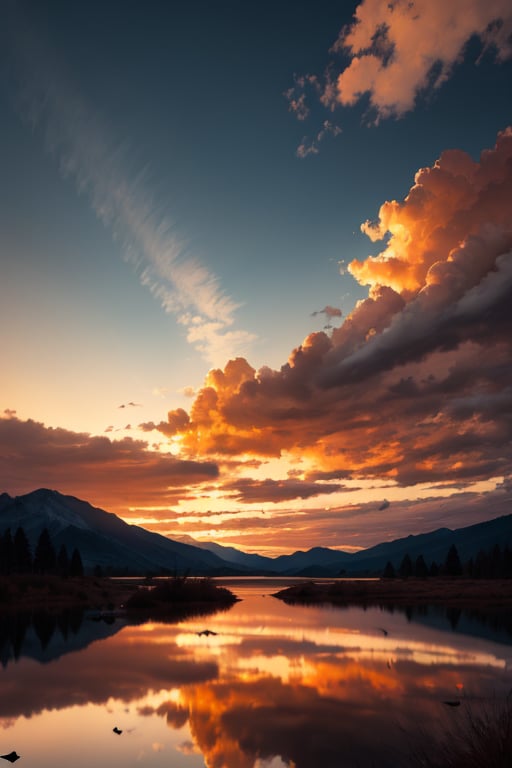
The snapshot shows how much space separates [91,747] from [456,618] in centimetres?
4922

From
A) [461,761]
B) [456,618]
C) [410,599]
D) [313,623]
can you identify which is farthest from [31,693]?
[410,599]

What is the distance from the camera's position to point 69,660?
3253cm

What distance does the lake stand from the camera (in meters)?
16.8

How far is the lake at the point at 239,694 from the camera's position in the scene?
16.8m

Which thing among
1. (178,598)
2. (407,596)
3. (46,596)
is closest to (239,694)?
(46,596)

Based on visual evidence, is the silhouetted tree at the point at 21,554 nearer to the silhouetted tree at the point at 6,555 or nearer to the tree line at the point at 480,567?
the silhouetted tree at the point at 6,555

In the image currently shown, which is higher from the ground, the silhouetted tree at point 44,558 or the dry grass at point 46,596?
the silhouetted tree at point 44,558

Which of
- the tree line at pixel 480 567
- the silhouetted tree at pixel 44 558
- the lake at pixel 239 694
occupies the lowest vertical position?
the lake at pixel 239 694

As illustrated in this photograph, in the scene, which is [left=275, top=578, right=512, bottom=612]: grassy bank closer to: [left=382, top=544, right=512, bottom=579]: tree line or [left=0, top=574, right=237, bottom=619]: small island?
[left=0, top=574, right=237, bottom=619]: small island

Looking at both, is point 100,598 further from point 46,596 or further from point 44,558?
point 44,558

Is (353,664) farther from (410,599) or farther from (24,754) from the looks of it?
(410,599)

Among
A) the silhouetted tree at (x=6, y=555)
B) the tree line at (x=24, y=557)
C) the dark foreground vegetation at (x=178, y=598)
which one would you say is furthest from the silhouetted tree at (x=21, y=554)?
the dark foreground vegetation at (x=178, y=598)

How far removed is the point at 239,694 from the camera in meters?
24.0

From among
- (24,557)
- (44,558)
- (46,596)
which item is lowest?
(46,596)
